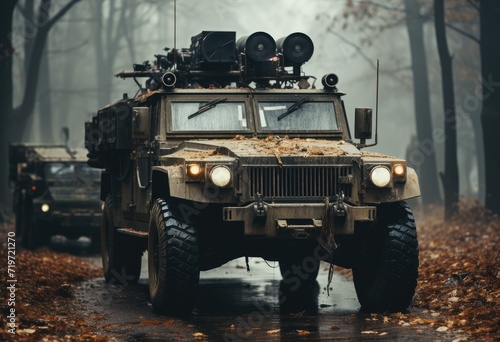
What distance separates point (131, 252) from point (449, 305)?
16.9ft

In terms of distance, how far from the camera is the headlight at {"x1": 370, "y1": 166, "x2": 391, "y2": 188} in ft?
35.6

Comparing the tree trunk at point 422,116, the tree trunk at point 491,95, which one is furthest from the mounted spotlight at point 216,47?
the tree trunk at point 422,116

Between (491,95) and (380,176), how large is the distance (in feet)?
39.9

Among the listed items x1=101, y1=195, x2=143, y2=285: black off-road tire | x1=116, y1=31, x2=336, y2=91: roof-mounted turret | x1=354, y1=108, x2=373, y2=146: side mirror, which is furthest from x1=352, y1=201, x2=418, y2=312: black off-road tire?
x1=101, y1=195, x2=143, y2=285: black off-road tire

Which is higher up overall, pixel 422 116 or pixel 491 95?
pixel 491 95

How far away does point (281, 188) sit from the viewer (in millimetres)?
10938

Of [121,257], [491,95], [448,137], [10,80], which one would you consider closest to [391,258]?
[121,257]

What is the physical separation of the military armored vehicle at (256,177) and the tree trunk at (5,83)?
13.9m

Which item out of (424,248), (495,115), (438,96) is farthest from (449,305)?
(438,96)

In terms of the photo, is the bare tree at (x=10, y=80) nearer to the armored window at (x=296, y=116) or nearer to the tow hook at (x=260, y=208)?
the armored window at (x=296, y=116)

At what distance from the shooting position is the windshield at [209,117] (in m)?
12.5

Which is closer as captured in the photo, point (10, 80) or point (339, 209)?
point (339, 209)

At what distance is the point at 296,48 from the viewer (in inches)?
531

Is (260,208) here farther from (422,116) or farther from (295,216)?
(422,116)
